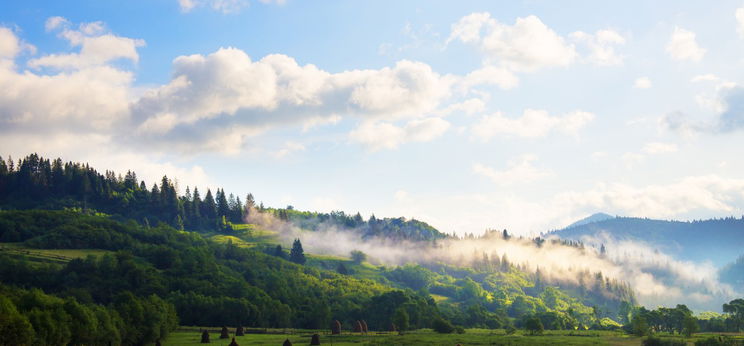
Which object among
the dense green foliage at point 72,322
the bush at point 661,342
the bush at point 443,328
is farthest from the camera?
the bush at point 443,328

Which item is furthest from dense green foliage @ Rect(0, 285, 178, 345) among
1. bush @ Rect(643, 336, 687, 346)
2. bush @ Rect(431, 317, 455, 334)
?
bush @ Rect(643, 336, 687, 346)

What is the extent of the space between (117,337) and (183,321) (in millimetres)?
74744

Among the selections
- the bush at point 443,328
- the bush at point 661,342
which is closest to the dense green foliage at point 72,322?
the bush at point 443,328

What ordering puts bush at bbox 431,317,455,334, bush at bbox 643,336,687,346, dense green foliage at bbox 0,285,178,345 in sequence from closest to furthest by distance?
dense green foliage at bbox 0,285,178,345 → bush at bbox 643,336,687,346 → bush at bbox 431,317,455,334

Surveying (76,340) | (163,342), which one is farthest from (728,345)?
(76,340)

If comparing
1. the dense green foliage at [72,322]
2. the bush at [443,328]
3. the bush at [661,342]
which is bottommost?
the bush at [443,328]

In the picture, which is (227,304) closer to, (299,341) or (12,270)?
(299,341)

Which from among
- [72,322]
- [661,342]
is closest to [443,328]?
[661,342]

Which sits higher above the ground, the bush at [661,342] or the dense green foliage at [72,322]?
the dense green foliage at [72,322]

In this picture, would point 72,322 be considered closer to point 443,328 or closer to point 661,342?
point 443,328

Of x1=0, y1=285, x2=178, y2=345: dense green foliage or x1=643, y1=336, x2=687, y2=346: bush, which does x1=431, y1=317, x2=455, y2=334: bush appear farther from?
x1=0, y1=285, x2=178, y2=345: dense green foliage

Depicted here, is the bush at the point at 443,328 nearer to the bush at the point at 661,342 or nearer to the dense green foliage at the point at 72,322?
the bush at the point at 661,342

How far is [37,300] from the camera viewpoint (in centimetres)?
11088

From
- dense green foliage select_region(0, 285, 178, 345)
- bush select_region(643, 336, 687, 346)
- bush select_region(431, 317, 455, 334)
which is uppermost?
dense green foliage select_region(0, 285, 178, 345)
